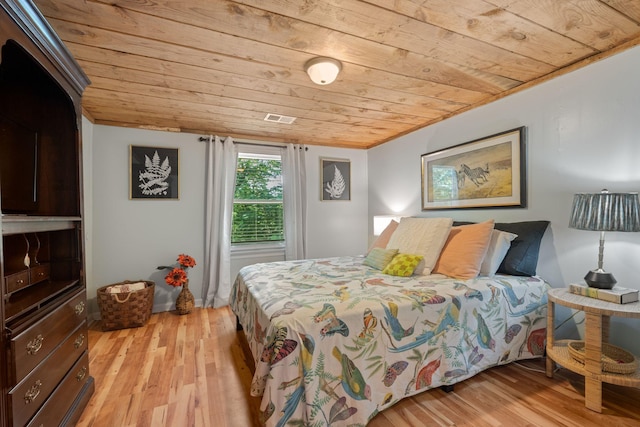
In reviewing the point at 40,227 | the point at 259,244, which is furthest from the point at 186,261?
the point at 40,227

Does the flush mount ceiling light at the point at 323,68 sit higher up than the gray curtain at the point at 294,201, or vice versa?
the flush mount ceiling light at the point at 323,68

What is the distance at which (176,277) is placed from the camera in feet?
10.2

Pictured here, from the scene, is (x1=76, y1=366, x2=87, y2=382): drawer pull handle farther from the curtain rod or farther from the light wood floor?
the curtain rod

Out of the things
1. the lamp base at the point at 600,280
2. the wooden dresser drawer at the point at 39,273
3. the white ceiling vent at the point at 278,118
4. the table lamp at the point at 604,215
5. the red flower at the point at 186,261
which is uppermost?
the white ceiling vent at the point at 278,118

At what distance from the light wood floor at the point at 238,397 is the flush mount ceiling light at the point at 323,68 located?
2.08m

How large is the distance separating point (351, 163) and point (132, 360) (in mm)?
3424

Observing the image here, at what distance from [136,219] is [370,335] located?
2.95m

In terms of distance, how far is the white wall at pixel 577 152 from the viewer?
1.78 m

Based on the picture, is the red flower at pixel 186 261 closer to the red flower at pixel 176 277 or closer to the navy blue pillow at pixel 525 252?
the red flower at pixel 176 277

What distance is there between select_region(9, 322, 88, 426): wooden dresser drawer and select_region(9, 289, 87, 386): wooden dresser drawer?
4 centimetres

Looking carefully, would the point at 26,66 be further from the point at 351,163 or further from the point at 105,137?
the point at 351,163

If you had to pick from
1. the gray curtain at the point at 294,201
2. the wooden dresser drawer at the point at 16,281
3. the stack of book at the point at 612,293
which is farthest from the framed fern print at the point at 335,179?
the wooden dresser drawer at the point at 16,281

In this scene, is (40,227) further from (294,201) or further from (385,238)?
(294,201)

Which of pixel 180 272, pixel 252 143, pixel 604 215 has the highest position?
pixel 252 143
